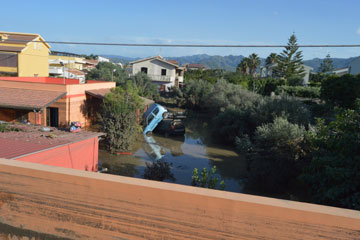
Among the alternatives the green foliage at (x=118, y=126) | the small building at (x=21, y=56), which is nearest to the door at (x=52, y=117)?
the green foliage at (x=118, y=126)

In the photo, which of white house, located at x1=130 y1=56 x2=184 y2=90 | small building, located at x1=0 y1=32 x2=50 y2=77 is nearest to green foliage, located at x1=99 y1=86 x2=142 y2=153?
small building, located at x1=0 y1=32 x2=50 y2=77

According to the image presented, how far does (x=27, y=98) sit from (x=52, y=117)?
6.76ft

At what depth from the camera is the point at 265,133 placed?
13523 millimetres

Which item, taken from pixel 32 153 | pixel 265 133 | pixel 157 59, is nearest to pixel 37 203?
pixel 32 153

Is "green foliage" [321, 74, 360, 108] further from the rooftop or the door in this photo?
the door

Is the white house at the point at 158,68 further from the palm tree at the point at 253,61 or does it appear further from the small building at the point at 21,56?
the palm tree at the point at 253,61

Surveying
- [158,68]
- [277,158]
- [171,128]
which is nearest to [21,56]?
[171,128]

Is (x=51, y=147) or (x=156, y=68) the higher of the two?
(x=156, y=68)

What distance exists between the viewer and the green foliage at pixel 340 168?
23.8 ft

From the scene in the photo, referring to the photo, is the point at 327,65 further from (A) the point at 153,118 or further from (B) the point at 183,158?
(B) the point at 183,158

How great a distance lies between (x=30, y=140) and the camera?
10.1 m

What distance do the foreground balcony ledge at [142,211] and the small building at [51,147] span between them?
202 inches

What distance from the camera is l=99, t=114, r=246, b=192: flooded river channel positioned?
13.9 m

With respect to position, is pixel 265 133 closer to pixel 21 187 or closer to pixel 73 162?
pixel 73 162
